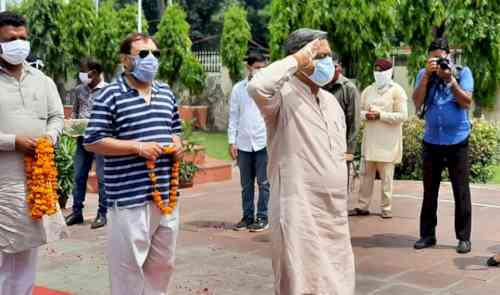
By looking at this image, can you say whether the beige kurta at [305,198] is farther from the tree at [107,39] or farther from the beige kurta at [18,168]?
the tree at [107,39]

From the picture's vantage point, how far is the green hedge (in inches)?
425

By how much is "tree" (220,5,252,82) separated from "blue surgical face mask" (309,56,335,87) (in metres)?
19.0

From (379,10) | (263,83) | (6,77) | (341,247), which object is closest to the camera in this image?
(263,83)

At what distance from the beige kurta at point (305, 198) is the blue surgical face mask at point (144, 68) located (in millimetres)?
739

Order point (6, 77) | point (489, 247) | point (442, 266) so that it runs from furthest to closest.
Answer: point (489, 247) → point (442, 266) → point (6, 77)

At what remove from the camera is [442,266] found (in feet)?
19.2

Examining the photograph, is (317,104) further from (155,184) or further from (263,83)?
(155,184)

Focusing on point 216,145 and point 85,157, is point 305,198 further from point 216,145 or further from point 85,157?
point 216,145

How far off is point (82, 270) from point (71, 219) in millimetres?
1962

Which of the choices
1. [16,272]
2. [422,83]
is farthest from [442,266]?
[16,272]

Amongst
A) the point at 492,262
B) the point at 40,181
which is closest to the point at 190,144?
the point at 492,262

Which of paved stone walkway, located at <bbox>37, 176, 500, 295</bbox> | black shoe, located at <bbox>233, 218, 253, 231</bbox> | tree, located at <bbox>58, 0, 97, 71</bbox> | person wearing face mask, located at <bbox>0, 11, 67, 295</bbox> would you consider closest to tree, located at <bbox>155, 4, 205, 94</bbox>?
tree, located at <bbox>58, 0, 97, 71</bbox>

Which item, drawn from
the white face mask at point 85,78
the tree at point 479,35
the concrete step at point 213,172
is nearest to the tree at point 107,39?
the tree at point 479,35

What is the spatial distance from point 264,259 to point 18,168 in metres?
2.61
